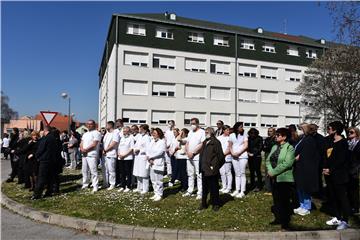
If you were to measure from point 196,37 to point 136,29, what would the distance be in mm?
8128

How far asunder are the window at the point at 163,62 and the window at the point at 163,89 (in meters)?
2.12

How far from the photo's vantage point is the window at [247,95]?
49031mm

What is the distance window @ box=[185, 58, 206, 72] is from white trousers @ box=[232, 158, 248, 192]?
119 ft

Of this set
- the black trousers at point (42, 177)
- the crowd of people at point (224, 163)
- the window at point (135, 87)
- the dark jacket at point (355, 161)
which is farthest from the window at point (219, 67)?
the dark jacket at point (355, 161)

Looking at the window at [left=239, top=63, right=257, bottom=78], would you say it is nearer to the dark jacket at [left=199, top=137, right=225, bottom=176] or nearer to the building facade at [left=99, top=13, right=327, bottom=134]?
the building facade at [left=99, top=13, right=327, bottom=134]

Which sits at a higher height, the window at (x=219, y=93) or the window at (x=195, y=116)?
the window at (x=219, y=93)

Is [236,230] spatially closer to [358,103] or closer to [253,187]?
[253,187]

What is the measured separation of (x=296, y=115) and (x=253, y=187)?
145 ft

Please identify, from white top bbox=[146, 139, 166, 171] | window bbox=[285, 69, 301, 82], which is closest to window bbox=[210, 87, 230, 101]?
window bbox=[285, 69, 301, 82]

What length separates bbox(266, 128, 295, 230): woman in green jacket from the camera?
7.07 metres

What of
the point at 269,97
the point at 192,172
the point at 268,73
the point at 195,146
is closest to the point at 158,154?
the point at 195,146

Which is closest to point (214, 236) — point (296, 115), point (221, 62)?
point (221, 62)

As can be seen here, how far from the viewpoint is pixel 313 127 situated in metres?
8.57

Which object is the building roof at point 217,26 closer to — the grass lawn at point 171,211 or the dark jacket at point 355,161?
the grass lawn at point 171,211
